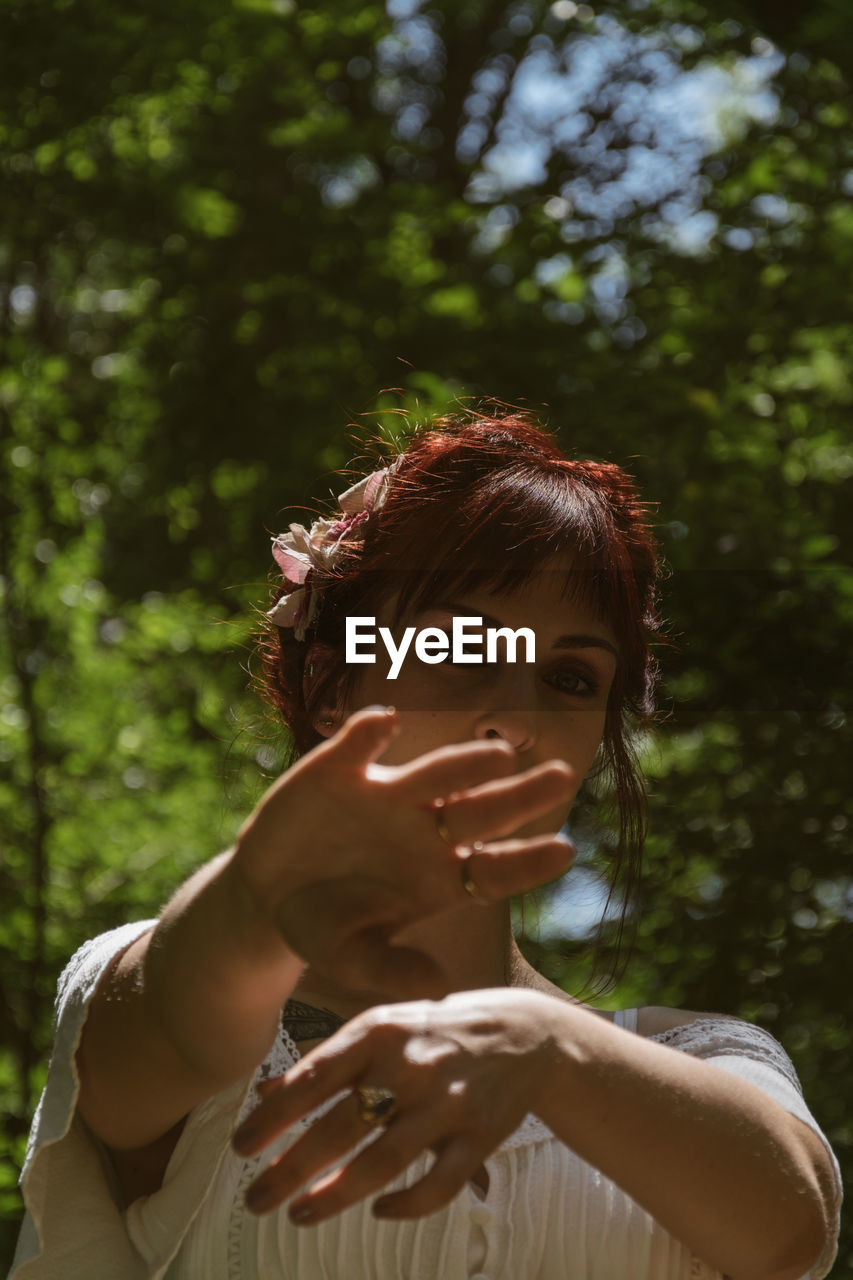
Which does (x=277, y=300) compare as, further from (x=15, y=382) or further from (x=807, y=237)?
(x=807, y=237)

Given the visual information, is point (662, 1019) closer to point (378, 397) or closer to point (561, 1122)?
point (561, 1122)

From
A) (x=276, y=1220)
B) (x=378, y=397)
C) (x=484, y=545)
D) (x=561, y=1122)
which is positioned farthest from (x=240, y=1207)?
(x=378, y=397)

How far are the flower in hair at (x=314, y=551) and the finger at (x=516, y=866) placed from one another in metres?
0.71

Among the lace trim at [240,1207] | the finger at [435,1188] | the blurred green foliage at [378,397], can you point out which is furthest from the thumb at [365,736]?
the blurred green foliage at [378,397]

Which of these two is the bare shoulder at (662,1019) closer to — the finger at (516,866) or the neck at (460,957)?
the neck at (460,957)

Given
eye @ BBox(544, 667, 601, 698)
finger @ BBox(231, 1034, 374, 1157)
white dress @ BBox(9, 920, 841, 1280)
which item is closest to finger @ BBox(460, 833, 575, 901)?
finger @ BBox(231, 1034, 374, 1157)

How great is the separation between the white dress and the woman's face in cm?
32

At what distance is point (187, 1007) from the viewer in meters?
0.90

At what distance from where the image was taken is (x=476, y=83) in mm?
4406

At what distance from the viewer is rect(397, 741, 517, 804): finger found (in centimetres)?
78

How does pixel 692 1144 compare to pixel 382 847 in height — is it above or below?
below

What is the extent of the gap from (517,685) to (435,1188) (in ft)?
1.94

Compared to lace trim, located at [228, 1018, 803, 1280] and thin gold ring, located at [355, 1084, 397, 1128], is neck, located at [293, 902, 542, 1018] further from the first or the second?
thin gold ring, located at [355, 1084, 397, 1128]

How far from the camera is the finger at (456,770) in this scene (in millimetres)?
779
